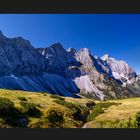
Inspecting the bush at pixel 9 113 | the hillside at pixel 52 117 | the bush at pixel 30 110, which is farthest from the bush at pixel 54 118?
the bush at pixel 9 113

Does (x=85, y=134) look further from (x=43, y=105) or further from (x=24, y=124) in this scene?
(x=43, y=105)

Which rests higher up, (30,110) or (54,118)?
(30,110)

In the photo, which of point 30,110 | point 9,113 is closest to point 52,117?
point 30,110

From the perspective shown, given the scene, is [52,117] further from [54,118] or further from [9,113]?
[9,113]

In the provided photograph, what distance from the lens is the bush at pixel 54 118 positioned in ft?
125

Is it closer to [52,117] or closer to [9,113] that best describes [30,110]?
[52,117]

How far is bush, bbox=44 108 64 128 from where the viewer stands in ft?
125

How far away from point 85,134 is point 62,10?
34.8ft

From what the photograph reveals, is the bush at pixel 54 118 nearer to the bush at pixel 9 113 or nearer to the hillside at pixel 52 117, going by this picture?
the hillside at pixel 52 117

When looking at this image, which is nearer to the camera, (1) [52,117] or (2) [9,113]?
(2) [9,113]

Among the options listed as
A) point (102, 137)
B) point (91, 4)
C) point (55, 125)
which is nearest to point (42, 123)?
point (55, 125)

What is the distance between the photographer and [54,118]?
39500mm

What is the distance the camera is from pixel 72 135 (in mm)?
24141

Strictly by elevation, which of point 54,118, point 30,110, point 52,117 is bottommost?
point 54,118
